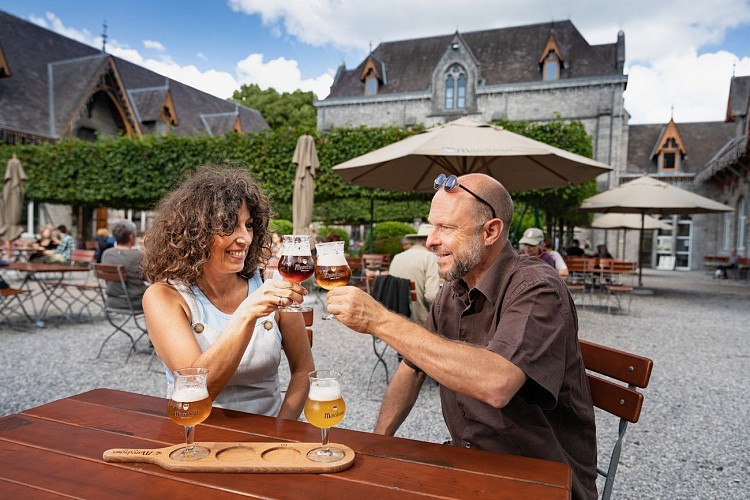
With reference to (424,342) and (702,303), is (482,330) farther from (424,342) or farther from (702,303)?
(702,303)

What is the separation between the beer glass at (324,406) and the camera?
1404 millimetres

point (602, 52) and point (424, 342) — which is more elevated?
point (602, 52)

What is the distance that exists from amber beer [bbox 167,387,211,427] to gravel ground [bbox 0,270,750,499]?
2.65m

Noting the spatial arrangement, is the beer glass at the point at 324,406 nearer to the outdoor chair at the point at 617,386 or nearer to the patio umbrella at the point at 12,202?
the outdoor chair at the point at 617,386

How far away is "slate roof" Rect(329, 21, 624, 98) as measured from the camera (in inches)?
1202

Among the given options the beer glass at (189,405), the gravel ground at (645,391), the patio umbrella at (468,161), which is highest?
the patio umbrella at (468,161)

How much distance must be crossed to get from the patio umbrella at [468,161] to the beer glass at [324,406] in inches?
171

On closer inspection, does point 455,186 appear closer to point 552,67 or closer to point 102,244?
point 102,244

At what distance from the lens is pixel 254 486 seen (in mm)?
1288

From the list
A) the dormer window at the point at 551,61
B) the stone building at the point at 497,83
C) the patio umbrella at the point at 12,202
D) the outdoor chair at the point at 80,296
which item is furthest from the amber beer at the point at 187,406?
the dormer window at the point at 551,61

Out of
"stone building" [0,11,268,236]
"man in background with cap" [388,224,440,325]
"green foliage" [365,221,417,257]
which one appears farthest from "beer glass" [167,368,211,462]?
"stone building" [0,11,268,236]

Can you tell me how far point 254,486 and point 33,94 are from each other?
26149 millimetres

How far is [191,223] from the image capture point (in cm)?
223

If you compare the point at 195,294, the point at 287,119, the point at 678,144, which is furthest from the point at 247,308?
the point at 287,119
